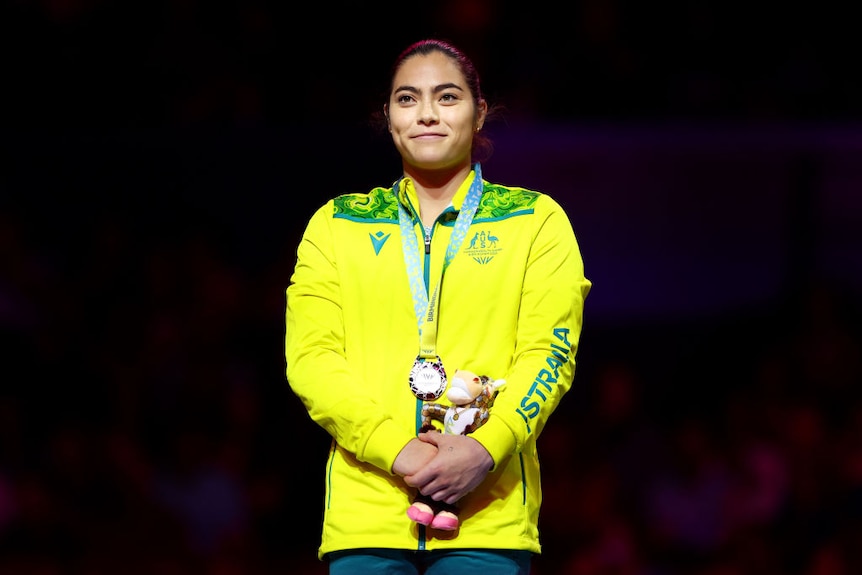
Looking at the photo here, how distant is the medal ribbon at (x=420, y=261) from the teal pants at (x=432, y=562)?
0.42 metres

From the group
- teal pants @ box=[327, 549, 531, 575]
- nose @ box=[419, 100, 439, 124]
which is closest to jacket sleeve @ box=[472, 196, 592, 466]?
teal pants @ box=[327, 549, 531, 575]

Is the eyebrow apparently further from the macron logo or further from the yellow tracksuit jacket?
the macron logo

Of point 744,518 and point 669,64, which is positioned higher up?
point 669,64

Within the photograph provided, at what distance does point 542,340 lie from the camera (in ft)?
9.44

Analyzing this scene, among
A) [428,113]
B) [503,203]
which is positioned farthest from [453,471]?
[428,113]

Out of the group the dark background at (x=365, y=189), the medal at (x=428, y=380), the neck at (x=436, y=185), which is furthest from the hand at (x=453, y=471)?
the dark background at (x=365, y=189)

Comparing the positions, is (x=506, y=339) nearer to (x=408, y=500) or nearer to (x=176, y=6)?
(x=408, y=500)

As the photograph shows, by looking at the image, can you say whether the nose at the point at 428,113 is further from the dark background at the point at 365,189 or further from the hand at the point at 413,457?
the dark background at the point at 365,189

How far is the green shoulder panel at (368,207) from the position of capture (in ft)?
9.96

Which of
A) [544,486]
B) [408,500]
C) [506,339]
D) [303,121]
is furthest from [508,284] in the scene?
[303,121]

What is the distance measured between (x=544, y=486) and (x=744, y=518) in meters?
0.86

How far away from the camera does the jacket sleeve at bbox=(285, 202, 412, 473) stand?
109 inches

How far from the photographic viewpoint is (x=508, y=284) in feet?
9.57

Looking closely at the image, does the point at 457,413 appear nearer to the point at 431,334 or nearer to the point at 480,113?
the point at 431,334
